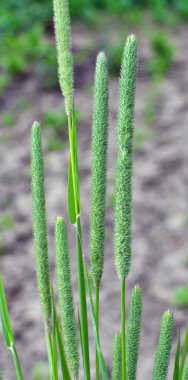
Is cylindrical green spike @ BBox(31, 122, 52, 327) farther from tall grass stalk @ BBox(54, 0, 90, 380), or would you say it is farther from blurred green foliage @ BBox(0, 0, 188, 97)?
blurred green foliage @ BBox(0, 0, 188, 97)

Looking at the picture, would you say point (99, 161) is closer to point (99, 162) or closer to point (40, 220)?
point (99, 162)

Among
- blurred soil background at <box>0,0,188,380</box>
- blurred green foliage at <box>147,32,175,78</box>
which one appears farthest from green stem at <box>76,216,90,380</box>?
blurred green foliage at <box>147,32,175,78</box>

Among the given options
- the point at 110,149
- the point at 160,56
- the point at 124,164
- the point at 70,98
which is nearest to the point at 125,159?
the point at 124,164

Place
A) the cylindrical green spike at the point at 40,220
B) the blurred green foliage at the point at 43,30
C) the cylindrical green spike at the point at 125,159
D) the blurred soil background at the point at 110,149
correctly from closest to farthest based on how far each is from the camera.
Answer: the cylindrical green spike at the point at 125,159, the cylindrical green spike at the point at 40,220, the blurred soil background at the point at 110,149, the blurred green foliage at the point at 43,30

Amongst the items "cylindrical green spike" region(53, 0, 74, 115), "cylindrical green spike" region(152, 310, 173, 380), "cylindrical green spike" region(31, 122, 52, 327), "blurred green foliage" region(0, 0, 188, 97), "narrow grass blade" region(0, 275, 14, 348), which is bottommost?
"blurred green foliage" region(0, 0, 188, 97)

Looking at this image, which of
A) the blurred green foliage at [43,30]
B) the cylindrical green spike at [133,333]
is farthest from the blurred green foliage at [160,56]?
the cylindrical green spike at [133,333]

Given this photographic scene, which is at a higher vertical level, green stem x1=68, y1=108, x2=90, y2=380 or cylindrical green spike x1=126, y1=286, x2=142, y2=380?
green stem x1=68, y1=108, x2=90, y2=380

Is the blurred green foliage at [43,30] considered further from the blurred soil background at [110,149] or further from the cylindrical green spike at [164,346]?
the cylindrical green spike at [164,346]

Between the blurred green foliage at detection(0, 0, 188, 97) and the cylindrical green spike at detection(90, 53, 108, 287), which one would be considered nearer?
the cylindrical green spike at detection(90, 53, 108, 287)
